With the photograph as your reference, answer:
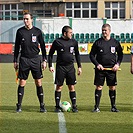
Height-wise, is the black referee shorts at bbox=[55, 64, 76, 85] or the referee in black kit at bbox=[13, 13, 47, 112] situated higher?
the referee in black kit at bbox=[13, 13, 47, 112]

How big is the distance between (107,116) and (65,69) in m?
1.39

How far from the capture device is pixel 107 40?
1128cm

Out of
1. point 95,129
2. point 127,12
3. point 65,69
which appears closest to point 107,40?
point 65,69

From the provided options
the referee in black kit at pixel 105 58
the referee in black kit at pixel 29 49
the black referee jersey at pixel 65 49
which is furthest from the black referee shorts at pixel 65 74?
the referee in black kit at pixel 105 58

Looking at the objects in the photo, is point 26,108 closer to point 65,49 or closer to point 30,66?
point 30,66

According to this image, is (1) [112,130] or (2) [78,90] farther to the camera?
(2) [78,90]

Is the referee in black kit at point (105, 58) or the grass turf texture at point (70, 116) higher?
the referee in black kit at point (105, 58)

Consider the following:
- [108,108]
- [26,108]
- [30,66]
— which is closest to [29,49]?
[30,66]

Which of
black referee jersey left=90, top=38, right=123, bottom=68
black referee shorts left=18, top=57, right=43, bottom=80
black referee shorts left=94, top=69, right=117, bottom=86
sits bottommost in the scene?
black referee shorts left=94, top=69, right=117, bottom=86

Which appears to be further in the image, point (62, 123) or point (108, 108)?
point (108, 108)

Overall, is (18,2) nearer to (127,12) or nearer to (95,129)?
(127,12)

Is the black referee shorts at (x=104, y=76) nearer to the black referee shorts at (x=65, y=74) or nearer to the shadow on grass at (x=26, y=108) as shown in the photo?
the black referee shorts at (x=65, y=74)

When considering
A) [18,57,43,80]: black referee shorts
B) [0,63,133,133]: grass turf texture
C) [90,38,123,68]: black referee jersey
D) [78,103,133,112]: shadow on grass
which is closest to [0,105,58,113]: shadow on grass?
[0,63,133,133]: grass turf texture

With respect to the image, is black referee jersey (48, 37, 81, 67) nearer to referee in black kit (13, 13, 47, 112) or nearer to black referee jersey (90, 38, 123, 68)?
referee in black kit (13, 13, 47, 112)
